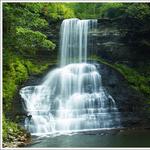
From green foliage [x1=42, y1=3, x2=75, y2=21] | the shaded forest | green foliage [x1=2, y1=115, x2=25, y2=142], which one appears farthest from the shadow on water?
green foliage [x1=42, y1=3, x2=75, y2=21]

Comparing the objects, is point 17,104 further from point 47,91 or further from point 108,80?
point 108,80

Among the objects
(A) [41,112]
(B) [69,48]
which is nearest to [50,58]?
(B) [69,48]

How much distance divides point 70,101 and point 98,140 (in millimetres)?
4109

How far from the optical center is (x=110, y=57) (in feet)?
63.9

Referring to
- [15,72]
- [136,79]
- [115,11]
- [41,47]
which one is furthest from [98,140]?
[115,11]

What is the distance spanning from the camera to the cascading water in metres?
16.4

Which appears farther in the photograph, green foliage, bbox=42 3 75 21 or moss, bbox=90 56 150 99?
green foliage, bbox=42 3 75 21

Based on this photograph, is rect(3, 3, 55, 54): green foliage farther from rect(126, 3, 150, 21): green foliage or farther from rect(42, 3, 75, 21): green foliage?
rect(42, 3, 75, 21): green foliage

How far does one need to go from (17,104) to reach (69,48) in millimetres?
4395

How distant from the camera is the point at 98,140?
13617mm

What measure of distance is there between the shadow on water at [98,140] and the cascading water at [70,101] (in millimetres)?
1399

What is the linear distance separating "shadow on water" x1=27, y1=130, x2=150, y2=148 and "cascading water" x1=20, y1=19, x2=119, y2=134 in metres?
1.40

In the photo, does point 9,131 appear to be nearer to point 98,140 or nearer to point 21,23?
point 98,140

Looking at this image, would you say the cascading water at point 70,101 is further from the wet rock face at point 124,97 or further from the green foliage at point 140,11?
the green foliage at point 140,11
